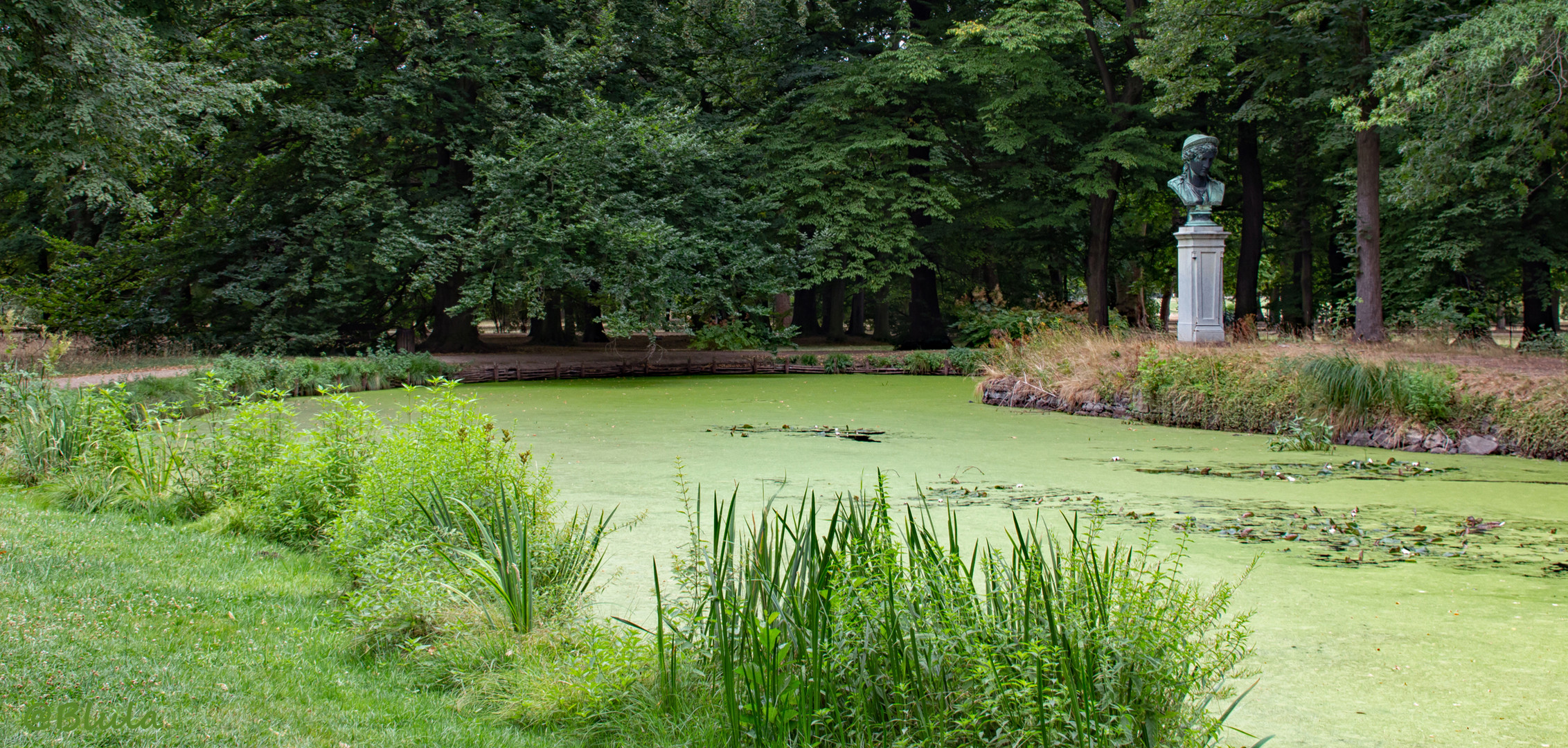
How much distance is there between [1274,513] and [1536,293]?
613 inches

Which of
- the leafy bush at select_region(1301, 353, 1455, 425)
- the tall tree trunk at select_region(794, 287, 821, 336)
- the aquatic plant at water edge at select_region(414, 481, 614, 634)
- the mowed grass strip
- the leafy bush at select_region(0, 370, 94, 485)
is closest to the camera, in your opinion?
the mowed grass strip

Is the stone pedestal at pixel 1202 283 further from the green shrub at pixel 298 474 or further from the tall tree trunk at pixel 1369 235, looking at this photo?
the green shrub at pixel 298 474

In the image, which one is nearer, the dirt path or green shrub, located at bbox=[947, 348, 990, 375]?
the dirt path

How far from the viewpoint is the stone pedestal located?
13609mm

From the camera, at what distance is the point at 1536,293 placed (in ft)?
59.0

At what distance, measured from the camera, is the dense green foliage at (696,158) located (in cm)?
1465

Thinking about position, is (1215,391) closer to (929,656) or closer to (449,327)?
(929,656)

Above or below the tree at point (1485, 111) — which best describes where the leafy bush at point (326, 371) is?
below

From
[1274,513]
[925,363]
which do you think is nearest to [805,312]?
[925,363]

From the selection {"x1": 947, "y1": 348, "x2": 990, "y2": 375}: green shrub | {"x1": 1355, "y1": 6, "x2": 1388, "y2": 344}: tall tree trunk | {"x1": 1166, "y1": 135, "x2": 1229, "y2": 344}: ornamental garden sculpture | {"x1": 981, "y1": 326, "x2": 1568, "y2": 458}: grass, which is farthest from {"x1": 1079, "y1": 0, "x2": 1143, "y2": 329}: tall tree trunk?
{"x1": 981, "y1": 326, "x2": 1568, "y2": 458}: grass

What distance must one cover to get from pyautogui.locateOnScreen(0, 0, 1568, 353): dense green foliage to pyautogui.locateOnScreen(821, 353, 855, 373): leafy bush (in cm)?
130

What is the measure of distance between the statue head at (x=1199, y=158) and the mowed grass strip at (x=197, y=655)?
12550 millimetres

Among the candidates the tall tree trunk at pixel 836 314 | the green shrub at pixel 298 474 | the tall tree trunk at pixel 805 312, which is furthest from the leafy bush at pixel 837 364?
the green shrub at pixel 298 474

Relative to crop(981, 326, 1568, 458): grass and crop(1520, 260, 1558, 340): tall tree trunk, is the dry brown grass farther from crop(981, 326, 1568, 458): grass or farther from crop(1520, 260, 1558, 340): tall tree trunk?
crop(1520, 260, 1558, 340): tall tree trunk
